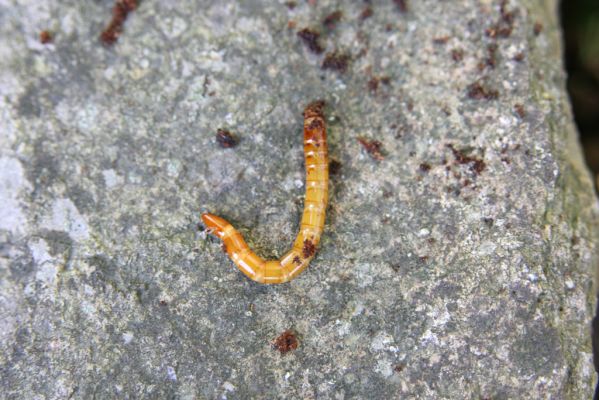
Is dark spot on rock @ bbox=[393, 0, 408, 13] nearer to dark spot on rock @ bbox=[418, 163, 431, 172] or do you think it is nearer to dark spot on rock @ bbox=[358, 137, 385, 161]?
dark spot on rock @ bbox=[358, 137, 385, 161]

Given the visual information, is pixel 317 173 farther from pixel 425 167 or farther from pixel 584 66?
pixel 584 66

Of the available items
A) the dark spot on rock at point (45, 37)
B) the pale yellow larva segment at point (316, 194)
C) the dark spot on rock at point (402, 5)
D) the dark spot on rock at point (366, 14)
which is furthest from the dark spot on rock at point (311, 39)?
the dark spot on rock at point (45, 37)

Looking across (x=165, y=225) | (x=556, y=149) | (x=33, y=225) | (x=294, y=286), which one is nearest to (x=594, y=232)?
(x=556, y=149)

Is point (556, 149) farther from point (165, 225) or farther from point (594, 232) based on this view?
point (165, 225)

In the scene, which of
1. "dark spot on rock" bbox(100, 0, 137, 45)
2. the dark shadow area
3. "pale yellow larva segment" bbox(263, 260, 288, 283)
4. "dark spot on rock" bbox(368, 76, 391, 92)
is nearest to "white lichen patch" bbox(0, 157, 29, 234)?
"dark spot on rock" bbox(100, 0, 137, 45)

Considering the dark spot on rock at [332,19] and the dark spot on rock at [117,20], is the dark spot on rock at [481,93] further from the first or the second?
the dark spot on rock at [117,20]

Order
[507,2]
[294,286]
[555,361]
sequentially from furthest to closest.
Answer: [507,2]
[294,286]
[555,361]

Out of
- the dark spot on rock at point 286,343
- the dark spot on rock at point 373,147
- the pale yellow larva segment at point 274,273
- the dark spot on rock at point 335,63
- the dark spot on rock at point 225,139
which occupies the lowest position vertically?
the dark spot on rock at point 286,343

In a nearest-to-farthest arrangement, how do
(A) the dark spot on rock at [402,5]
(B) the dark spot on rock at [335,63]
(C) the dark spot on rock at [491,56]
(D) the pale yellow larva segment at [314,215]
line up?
(D) the pale yellow larva segment at [314,215]
(C) the dark spot on rock at [491,56]
(B) the dark spot on rock at [335,63]
(A) the dark spot on rock at [402,5]
